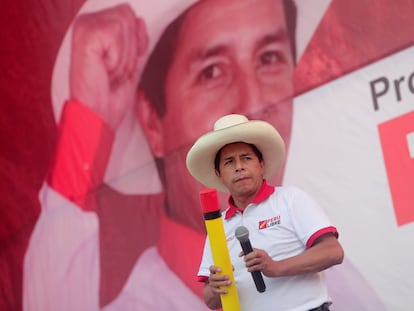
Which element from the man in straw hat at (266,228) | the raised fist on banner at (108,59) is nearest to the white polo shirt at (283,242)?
the man in straw hat at (266,228)

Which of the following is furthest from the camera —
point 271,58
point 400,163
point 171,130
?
point 171,130

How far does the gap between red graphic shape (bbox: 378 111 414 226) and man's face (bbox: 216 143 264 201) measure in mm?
812

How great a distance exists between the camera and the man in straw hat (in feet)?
6.43

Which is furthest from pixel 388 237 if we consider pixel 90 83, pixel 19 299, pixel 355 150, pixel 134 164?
pixel 19 299

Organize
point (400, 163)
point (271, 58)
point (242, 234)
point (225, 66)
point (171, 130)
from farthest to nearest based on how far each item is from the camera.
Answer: point (171, 130), point (225, 66), point (271, 58), point (400, 163), point (242, 234)

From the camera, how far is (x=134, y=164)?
11.8ft

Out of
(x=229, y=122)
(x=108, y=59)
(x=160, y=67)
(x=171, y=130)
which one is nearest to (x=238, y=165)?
(x=229, y=122)

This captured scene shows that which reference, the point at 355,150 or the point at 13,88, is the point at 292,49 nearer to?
the point at 355,150

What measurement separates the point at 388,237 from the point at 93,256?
1.44 m

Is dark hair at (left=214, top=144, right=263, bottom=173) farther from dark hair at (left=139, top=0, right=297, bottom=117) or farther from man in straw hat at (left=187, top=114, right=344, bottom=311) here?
dark hair at (left=139, top=0, right=297, bottom=117)

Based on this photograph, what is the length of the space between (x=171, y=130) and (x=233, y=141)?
4.51ft

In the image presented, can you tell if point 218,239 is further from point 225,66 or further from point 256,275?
point 225,66

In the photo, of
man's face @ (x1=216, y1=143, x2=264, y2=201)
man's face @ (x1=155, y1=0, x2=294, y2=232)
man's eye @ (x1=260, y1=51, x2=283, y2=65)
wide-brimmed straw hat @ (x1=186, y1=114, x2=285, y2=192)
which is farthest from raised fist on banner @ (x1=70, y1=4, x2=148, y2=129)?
man's face @ (x1=216, y1=143, x2=264, y2=201)

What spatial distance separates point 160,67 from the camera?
3541 mm
